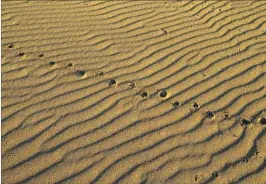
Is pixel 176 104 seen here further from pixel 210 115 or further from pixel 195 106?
pixel 210 115

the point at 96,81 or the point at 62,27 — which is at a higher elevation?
the point at 62,27

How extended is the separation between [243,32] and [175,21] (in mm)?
1065

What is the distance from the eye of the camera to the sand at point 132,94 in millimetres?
3350

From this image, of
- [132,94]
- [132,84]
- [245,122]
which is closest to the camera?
[245,122]

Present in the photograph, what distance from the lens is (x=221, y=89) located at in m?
4.16

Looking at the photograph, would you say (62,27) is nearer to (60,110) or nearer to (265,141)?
(60,110)

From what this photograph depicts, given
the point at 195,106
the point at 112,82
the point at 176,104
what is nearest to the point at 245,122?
the point at 195,106

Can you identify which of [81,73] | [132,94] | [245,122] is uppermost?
[81,73]

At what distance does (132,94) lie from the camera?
4.05 m

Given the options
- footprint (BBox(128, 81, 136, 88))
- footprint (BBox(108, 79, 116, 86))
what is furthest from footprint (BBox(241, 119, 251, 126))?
footprint (BBox(108, 79, 116, 86))

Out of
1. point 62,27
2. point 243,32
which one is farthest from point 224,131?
point 62,27

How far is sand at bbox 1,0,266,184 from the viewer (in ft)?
11.0

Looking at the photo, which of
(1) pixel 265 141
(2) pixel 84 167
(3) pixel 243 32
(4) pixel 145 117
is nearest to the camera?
(2) pixel 84 167

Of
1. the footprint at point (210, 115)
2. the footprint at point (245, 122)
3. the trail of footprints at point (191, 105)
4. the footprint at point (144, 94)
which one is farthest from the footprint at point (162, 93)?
the footprint at point (245, 122)
